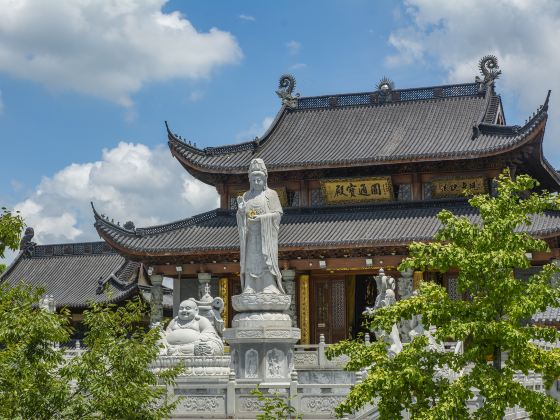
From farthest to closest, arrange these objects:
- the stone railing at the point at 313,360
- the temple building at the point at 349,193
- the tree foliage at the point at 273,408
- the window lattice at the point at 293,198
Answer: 1. the window lattice at the point at 293,198
2. the temple building at the point at 349,193
3. the stone railing at the point at 313,360
4. the tree foliage at the point at 273,408

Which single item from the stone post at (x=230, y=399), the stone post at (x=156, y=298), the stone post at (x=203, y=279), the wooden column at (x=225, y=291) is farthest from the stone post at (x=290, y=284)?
the stone post at (x=230, y=399)

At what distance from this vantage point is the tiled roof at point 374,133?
32500 millimetres

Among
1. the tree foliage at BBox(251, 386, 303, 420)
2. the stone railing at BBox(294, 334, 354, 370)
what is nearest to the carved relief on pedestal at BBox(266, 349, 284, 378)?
the tree foliage at BBox(251, 386, 303, 420)

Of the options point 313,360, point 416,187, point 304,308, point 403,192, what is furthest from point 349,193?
point 313,360

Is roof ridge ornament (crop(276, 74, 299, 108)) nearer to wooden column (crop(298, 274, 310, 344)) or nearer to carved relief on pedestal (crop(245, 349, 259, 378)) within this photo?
wooden column (crop(298, 274, 310, 344))

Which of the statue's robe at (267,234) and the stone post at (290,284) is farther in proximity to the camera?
the stone post at (290,284)

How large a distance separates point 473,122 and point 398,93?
4564mm

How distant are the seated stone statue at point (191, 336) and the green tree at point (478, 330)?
843cm

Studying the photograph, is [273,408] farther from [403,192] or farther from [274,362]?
[403,192]

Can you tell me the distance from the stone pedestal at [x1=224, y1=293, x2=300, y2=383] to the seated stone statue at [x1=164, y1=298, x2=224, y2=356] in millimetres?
1536

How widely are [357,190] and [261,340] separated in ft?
58.3

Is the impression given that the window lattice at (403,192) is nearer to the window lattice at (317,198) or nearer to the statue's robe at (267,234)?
the window lattice at (317,198)

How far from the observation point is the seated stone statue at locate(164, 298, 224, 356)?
18.3m

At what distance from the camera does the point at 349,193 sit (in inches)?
1332
